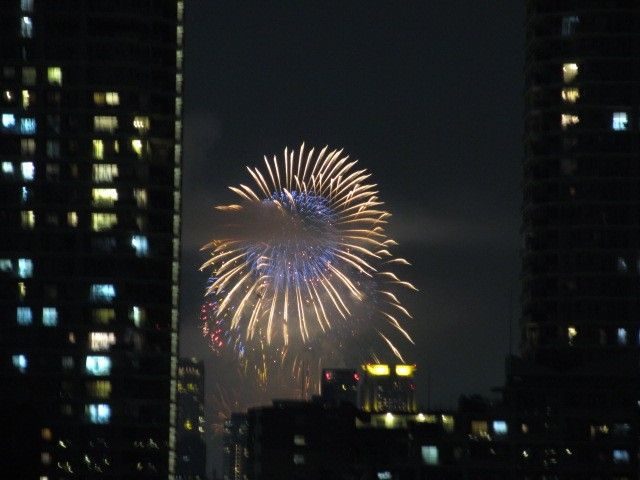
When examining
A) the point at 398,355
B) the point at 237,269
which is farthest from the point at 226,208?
the point at 398,355

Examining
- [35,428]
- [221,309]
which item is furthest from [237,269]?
[35,428]

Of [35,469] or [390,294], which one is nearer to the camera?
[35,469]

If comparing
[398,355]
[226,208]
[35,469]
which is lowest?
[35,469]

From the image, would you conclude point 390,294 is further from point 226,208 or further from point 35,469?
point 35,469

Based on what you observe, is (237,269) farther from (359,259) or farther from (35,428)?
(35,428)

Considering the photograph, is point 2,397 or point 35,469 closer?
point 35,469

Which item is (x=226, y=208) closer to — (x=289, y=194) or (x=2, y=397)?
(x=289, y=194)

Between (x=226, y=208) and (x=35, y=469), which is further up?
(x=226, y=208)
